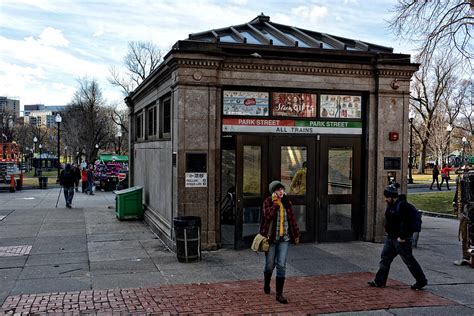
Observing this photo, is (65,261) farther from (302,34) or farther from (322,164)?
(302,34)

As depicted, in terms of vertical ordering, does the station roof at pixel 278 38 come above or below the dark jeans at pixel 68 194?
above

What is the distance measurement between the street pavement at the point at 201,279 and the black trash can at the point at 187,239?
21 centimetres

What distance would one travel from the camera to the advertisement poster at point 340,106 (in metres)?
11.0

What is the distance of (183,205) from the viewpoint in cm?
984

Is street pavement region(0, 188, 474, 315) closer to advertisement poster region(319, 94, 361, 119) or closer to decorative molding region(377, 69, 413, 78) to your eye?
advertisement poster region(319, 94, 361, 119)

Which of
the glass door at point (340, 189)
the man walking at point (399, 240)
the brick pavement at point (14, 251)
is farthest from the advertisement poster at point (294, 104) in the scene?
the brick pavement at point (14, 251)

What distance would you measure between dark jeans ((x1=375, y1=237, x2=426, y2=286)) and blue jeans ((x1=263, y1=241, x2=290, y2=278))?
5.85ft

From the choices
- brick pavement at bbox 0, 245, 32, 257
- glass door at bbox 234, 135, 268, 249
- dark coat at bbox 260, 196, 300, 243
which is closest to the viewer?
dark coat at bbox 260, 196, 300, 243

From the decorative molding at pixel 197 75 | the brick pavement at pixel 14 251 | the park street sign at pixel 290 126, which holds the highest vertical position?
the decorative molding at pixel 197 75

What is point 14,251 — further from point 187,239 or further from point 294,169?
point 294,169

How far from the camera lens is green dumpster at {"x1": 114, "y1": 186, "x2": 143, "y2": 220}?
1453cm

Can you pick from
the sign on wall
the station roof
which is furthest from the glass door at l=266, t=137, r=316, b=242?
the station roof

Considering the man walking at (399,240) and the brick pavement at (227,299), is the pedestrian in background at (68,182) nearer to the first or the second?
the brick pavement at (227,299)

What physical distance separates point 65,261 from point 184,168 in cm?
293
